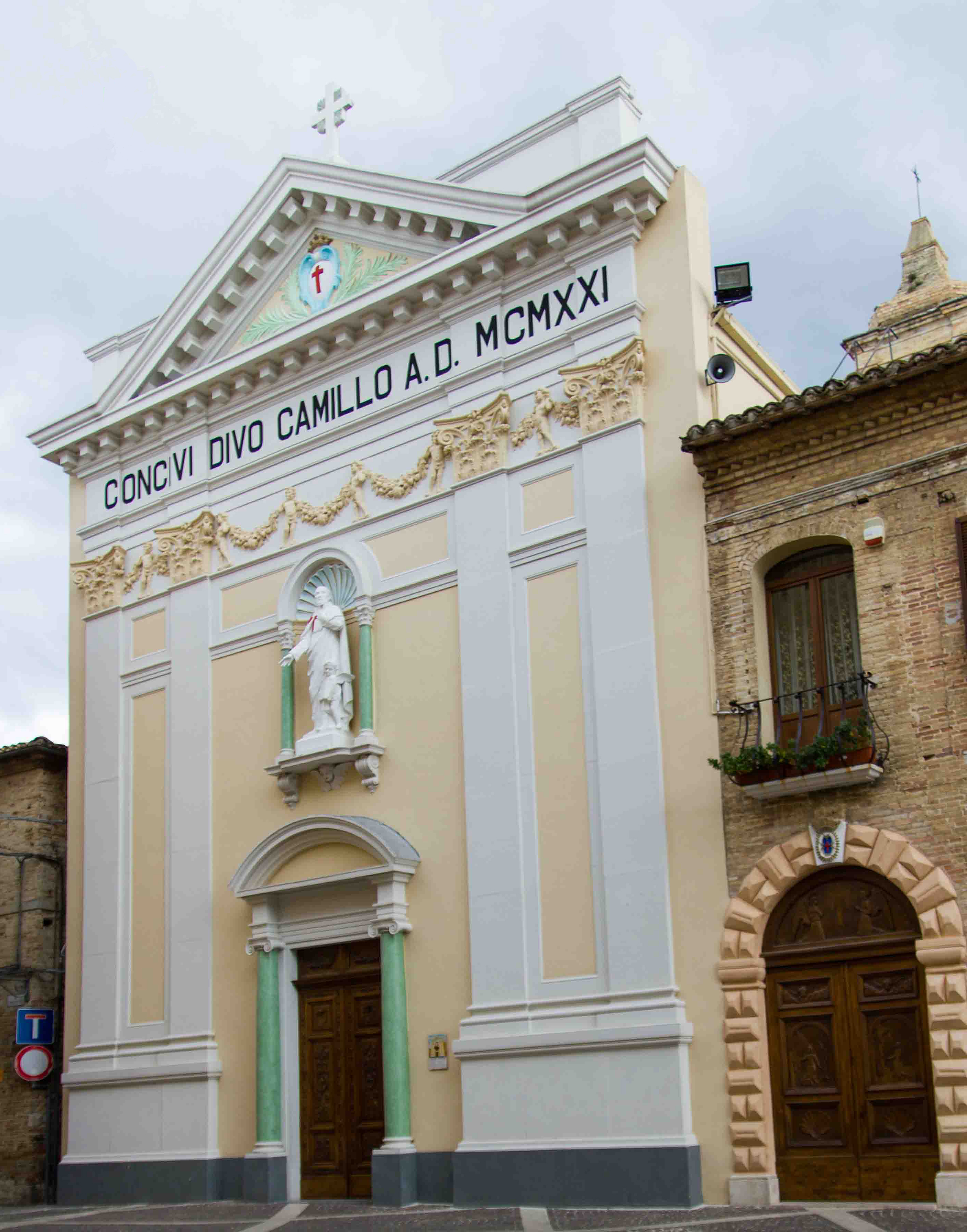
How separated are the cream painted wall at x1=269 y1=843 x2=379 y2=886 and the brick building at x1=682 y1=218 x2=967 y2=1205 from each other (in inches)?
185

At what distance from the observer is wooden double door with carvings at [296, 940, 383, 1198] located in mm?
17062

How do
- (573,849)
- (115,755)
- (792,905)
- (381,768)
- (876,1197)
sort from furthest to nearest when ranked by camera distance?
(115,755), (381,768), (573,849), (792,905), (876,1197)

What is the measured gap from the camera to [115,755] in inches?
811

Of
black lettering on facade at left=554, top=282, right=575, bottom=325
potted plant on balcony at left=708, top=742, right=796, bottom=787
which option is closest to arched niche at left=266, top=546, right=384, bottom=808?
black lettering on facade at left=554, top=282, right=575, bottom=325

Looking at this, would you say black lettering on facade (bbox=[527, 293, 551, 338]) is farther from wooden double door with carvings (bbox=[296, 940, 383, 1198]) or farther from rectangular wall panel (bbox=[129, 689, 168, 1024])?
wooden double door with carvings (bbox=[296, 940, 383, 1198])

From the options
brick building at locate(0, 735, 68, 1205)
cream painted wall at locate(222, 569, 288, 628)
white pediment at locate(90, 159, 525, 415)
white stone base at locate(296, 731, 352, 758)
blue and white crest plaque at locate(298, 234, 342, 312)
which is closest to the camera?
white stone base at locate(296, 731, 352, 758)

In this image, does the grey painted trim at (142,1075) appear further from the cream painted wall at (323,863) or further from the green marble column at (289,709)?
the green marble column at (289,709)

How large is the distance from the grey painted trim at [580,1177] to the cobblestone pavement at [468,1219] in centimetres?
15

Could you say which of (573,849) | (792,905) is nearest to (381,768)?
(573,849)

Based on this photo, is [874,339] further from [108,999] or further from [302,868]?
[108,999]

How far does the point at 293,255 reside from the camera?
20.4m

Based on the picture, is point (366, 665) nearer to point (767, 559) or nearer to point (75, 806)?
point (767, 559)

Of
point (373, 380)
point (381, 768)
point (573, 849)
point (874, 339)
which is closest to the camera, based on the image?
point (573, 849)

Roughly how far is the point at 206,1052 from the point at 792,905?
304 inches
